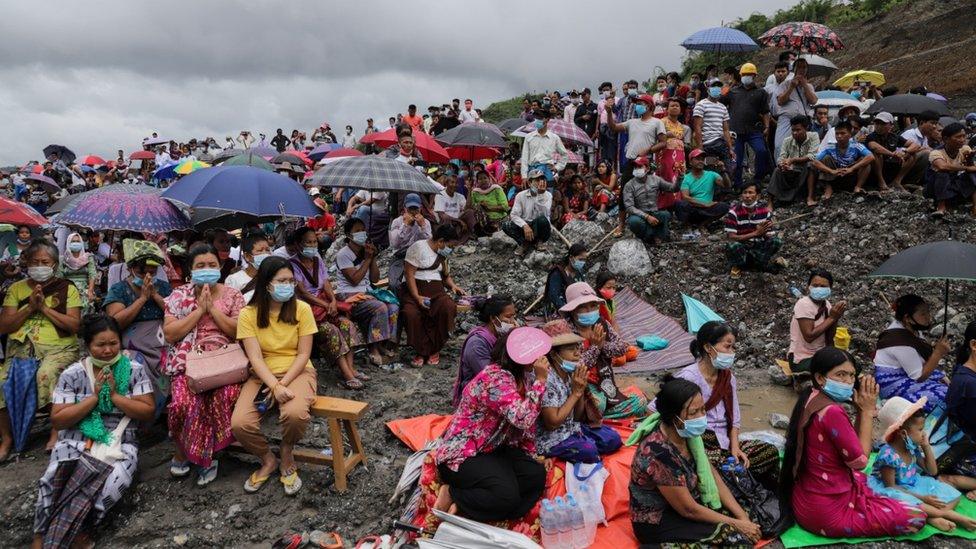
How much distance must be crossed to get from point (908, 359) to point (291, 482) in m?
5.37

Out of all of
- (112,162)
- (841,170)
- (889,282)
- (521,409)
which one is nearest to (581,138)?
(841,170)

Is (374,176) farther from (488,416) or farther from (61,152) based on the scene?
(61,152)

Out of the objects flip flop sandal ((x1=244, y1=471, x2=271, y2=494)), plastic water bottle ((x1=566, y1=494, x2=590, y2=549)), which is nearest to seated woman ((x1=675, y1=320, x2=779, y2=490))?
plastic water bottle ((x1=566, y1=494, x2=590, y2=549))

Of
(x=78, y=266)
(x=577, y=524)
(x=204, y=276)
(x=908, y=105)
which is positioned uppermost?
(x=908, y=105)

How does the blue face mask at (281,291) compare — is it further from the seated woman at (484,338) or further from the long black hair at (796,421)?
the long black hair at (796,421)

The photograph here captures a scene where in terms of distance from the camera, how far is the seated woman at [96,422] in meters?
4.06

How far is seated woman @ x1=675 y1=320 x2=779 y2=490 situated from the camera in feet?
14.5

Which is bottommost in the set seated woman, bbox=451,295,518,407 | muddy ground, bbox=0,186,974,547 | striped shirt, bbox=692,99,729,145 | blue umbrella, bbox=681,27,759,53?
muddy ground, bbox=0,186,974,547

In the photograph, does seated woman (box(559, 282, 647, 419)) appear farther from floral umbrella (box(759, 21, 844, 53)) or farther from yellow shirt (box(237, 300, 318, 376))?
floral umbrella (box(759, 21, 844, 53))

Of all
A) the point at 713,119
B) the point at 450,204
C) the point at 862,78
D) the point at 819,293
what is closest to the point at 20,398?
the point at 450,204

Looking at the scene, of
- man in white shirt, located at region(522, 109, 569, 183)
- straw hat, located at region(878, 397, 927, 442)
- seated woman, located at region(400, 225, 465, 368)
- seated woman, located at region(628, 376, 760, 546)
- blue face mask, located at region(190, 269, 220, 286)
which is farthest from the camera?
man in white shirt, located at region(522, 109, 569, 183)

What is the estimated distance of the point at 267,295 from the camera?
4758 mm

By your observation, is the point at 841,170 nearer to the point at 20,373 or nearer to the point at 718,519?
the point at 718,519

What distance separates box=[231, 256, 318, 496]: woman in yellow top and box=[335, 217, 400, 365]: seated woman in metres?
2.03
